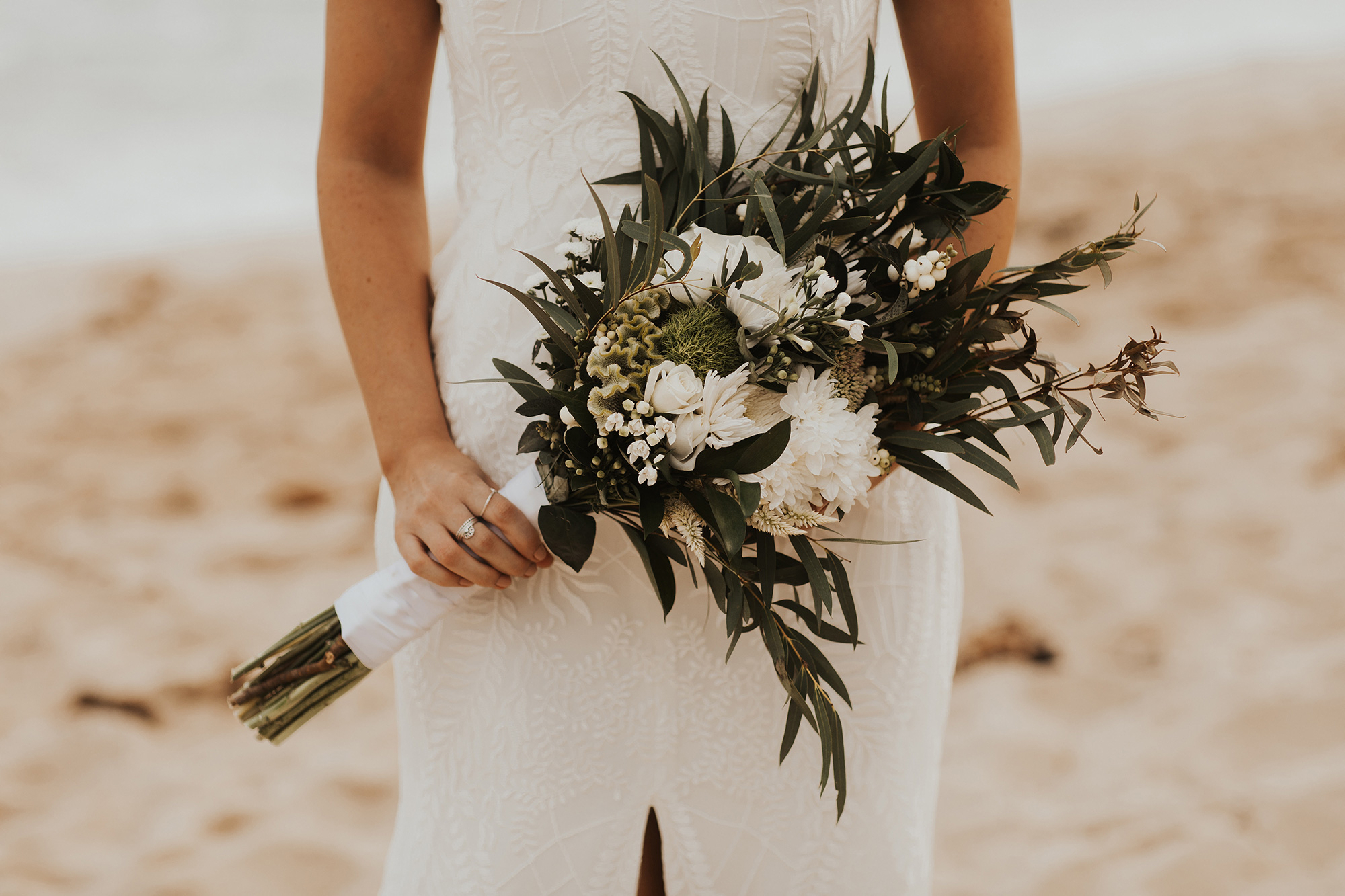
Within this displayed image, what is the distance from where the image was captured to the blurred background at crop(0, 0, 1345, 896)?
102 inches

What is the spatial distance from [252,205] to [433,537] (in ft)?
30.4

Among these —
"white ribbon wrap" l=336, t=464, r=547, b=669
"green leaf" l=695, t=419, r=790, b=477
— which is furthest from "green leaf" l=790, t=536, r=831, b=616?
"white ribbon wrap" l=336, t=464, r=547, b=669

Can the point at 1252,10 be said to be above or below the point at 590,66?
above

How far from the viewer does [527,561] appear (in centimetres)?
115

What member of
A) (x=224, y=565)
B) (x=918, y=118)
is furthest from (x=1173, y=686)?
(x=224, y=565)

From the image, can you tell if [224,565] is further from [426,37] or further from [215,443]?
[426,37]

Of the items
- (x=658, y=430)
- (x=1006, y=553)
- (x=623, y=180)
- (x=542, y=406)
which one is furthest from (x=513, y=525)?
(x=1006, y=553)

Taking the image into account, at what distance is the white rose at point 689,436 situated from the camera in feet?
3.09

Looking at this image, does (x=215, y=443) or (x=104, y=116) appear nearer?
(x=215, y=443)

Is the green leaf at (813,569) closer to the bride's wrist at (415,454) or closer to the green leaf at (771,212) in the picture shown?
the green leaf at (771,212)

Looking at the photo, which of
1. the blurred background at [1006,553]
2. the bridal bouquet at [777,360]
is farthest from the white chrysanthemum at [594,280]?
the blurred background at [1006,553]

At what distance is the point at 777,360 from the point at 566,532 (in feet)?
0.93

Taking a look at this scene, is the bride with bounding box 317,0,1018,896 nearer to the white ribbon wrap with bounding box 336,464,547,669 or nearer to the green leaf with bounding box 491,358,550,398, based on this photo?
the white ribbon wrap with bounding box 336,464,547,669

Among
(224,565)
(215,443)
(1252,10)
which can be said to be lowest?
(224,565)
